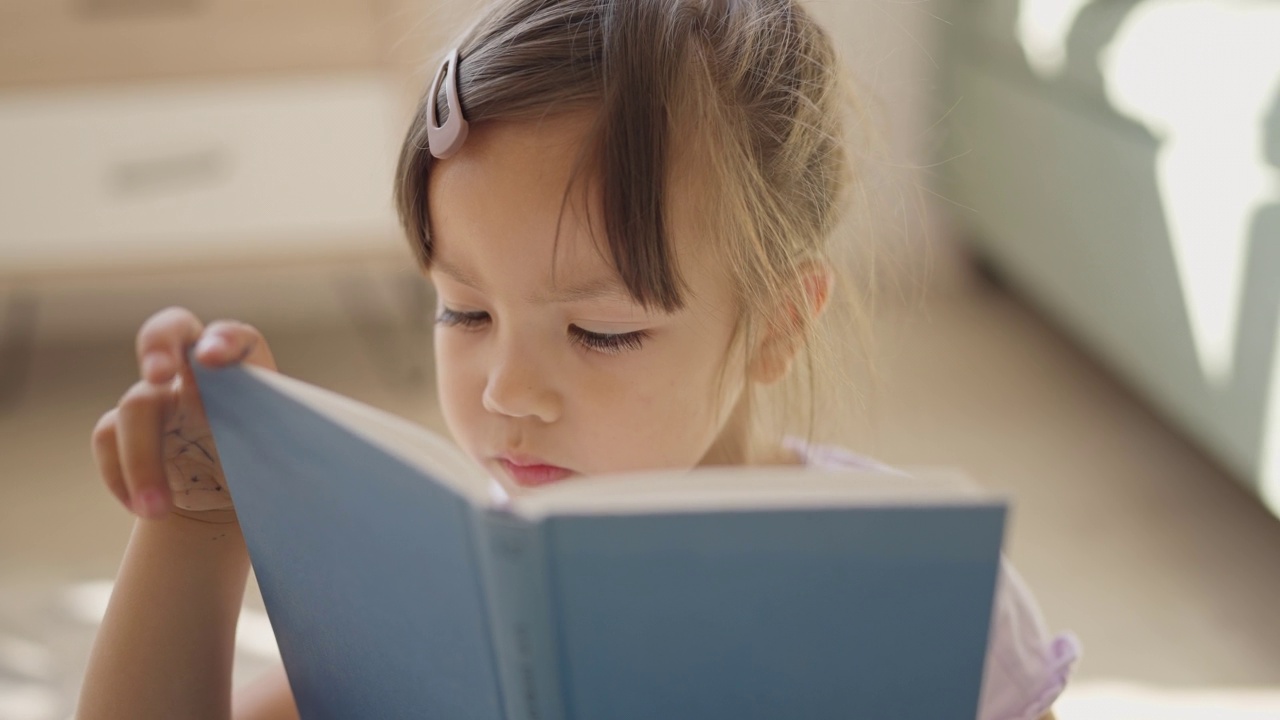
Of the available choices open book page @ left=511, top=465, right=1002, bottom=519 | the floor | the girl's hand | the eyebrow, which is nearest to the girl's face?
the eyebrow

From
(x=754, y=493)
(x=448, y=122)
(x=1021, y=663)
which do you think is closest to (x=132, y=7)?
(x=448, y=122)

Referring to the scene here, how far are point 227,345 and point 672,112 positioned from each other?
29cm

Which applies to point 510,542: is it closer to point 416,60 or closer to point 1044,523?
point 1044,523

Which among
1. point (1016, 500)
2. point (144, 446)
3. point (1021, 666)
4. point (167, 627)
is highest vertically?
point (144, 446)

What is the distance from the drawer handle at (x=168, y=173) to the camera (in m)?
1.88

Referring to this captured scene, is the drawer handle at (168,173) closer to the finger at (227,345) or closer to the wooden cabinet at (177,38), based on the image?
the wooden cabinet at (177,38)

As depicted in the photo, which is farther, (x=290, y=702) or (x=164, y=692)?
(x=290, y=702)

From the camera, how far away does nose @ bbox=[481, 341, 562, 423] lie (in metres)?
0.66

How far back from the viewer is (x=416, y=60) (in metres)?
1.99

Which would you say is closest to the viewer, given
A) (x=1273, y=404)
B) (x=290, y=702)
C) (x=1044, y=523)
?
(x=290, y=702)

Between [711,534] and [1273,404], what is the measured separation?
3.51ft

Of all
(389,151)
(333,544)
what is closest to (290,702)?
(333,544)

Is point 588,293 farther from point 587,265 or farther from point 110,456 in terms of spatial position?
point 110,456

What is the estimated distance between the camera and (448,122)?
26.9 inches
